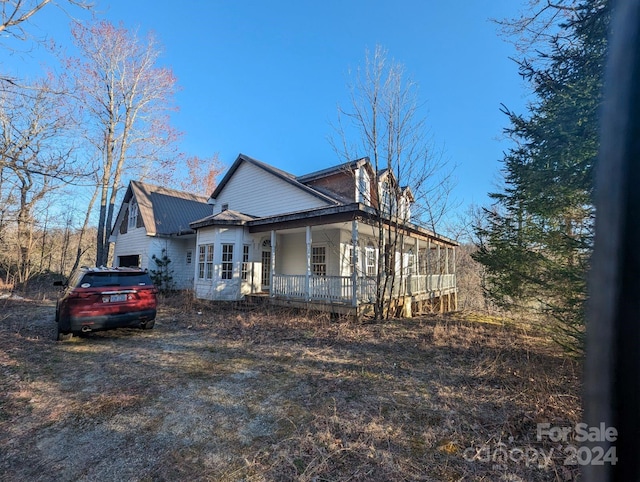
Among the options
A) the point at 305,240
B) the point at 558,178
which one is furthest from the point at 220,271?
the point at 558,178

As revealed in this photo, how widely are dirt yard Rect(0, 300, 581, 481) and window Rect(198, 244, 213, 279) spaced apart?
20.1ft

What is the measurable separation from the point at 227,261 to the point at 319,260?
166 inches

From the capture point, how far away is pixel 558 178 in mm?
4961

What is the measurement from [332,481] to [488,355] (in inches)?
193

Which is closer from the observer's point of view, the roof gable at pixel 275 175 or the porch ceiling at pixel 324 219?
the porch ceiling at pixel 324 219

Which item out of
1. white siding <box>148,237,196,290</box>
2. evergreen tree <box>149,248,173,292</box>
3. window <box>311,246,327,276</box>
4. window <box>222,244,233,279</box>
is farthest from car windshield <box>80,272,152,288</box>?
white siding <box>148,237,196,290</box>

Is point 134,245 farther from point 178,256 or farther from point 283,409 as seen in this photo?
point 283,409

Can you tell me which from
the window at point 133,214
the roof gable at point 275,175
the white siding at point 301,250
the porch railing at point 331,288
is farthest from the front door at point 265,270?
the window at point 133,214

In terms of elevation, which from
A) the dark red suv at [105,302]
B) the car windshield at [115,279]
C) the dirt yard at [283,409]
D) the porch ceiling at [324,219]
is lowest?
the dirt yard at [283,409]

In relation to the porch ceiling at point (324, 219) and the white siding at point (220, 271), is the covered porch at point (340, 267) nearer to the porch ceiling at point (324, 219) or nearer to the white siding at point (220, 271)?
the porch ceiling at point (324, 219)

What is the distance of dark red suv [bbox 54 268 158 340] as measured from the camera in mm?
6508

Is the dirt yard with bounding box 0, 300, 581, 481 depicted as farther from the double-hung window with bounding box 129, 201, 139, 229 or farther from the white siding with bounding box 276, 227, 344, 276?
the double-hung window with bounding box 129, 201, 139, 229

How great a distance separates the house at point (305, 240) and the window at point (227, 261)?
0.14 feet

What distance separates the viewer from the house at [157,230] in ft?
56.9
